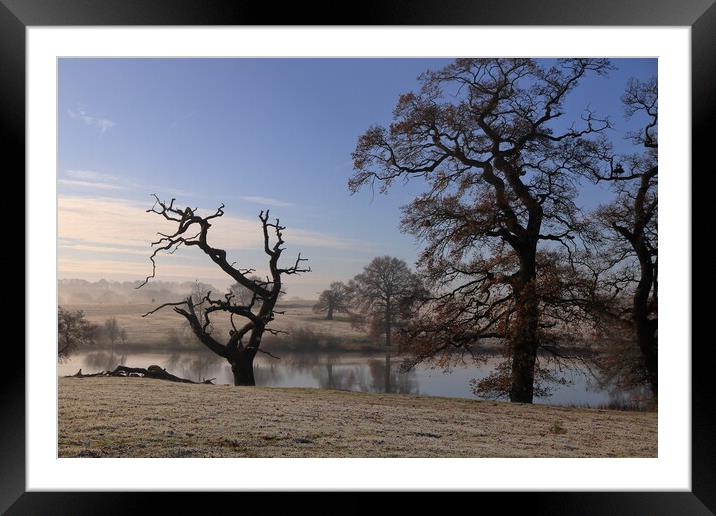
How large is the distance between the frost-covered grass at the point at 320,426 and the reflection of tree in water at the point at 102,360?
16 cm

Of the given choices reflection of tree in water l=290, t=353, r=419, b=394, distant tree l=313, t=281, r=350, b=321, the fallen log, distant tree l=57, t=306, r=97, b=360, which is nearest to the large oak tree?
reflection of tree in water l=290, t=353, r=419, b=394

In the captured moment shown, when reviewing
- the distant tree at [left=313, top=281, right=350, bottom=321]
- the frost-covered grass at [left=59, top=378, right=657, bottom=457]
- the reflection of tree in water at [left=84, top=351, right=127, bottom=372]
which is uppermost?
the distant tree at [left=313, top=281, right=350, bottom=321]

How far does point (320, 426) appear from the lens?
439cm

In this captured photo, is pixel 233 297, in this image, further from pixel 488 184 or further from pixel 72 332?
pixel 488 184

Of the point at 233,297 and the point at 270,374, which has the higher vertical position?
the point at 233,297

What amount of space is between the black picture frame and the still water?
1.91 m

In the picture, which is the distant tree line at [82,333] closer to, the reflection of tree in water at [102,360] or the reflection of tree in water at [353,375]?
the reflection of tree in water at [102,360]

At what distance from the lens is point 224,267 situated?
5047 millimetres

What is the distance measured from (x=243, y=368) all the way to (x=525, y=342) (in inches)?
103

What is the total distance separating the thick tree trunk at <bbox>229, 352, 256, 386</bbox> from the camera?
5.04m

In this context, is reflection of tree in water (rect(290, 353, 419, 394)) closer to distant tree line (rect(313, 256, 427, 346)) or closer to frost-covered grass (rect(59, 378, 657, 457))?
frost-covered grass (rect(59, 378, 657, 457))
